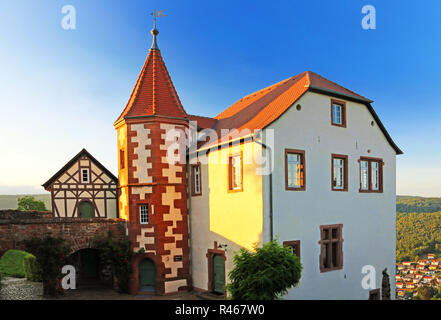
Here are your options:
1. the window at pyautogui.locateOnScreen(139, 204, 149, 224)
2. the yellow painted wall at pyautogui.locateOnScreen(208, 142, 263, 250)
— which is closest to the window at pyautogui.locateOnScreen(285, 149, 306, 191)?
the yellow painted wall at pyautogui.locateOnScreen(208, 142, 263, 250)

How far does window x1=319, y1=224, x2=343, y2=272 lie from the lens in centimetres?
1462

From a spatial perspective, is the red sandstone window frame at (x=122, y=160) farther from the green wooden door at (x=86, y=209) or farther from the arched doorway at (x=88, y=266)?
the green wooden door at (x=86, y=209)

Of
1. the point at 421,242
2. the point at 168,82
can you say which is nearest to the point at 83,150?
the point at 168,82

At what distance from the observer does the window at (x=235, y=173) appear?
47.6ft

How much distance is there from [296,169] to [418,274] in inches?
2335

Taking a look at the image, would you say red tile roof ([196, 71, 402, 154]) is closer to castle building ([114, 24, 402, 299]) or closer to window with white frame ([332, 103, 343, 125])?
castle building ([114, 24, 402, 299])

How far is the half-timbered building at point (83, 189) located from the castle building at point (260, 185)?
630cm

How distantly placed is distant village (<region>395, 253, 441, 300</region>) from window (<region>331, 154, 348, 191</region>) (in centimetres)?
4453

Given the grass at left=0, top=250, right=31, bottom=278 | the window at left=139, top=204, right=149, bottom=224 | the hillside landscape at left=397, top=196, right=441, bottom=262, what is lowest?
the hillside landscape at left=397, top=196, right=441, bottom=262

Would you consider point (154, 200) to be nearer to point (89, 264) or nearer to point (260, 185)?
point (260, 185)

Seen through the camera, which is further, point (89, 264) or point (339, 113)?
point (89, 264)

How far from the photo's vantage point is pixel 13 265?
26172mm

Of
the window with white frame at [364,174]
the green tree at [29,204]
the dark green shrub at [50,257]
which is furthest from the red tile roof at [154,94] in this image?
the green tree at [29,204]

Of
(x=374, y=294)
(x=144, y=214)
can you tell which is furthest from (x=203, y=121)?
(x=374, y=294)
